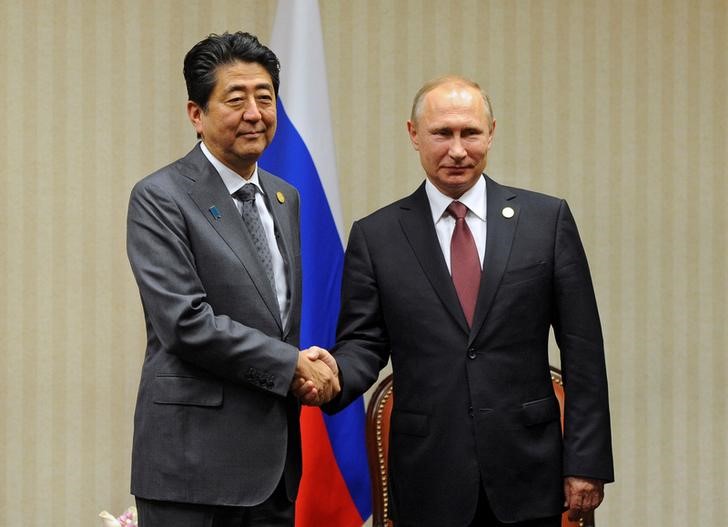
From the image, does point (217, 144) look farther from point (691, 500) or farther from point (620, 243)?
point (691, 500)

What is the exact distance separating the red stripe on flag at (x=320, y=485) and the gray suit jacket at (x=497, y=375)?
0.84m

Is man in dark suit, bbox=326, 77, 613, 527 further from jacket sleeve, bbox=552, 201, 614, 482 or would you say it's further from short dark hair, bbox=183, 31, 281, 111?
short dark hair, bbox=183, 31, 281, 111

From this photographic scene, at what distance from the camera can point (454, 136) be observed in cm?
253

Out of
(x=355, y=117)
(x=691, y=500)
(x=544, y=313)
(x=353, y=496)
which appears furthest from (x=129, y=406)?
(x=691, y=500)

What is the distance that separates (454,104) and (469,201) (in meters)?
0.24

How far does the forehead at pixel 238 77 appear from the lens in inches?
94.7

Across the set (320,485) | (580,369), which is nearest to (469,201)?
(580,369)

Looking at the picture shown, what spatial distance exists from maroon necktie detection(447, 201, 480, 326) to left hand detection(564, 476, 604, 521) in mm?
438

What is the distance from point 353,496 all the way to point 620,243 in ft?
4.46

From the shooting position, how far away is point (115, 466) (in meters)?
3.77

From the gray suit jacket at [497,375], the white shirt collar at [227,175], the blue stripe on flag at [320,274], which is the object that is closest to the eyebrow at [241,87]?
the white shirt collar at [227,175]

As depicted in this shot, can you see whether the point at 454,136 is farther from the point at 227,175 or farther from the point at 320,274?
the point at 320,274

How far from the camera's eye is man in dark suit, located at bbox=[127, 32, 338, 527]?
2.26 metres

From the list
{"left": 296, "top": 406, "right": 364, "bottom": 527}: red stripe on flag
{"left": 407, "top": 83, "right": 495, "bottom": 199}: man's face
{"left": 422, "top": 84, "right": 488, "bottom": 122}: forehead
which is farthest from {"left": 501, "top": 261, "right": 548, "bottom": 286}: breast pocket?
{"left": 296, "top": 406, "right": 364, "bottom": 527}: red stripe on flag
